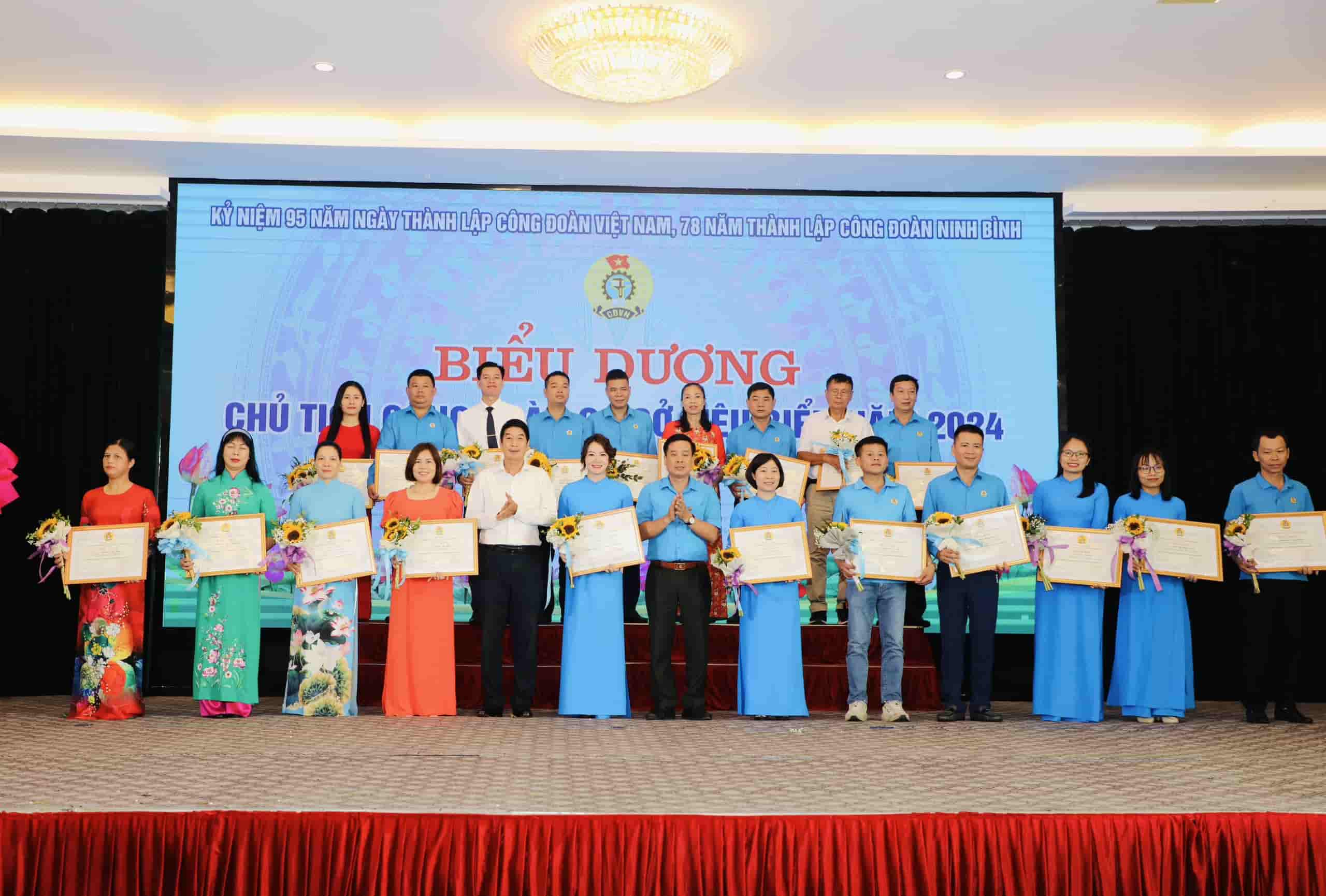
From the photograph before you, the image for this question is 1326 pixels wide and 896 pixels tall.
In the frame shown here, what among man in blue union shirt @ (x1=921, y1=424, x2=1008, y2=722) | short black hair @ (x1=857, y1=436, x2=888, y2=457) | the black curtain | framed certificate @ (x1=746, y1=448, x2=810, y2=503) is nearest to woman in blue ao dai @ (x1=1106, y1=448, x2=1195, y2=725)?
man in blue union shirt @ (x1=921, y1=424, x2=1008, y2=722)

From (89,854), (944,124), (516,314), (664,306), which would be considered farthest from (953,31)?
(89,854)

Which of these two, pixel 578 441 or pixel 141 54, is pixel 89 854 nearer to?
pixel 578 441

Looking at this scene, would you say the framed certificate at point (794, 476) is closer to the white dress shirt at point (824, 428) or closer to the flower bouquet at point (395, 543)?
the white dress shirt at point (824, 428)

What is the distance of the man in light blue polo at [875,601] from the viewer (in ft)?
20.0

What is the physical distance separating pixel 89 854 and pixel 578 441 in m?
4.00

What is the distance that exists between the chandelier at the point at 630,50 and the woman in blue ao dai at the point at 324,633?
2.31 meters

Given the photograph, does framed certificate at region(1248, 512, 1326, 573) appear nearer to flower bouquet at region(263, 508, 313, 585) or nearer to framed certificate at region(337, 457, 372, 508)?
framed certificate at region(337, 457, 372, 508)

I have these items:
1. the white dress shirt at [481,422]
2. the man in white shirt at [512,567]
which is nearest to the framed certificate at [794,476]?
the man in white shirt at [512,567]

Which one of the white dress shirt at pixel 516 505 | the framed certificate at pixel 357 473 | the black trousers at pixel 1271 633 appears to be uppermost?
the framed certificate at pixel 357 473

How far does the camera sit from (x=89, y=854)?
11.0 ft

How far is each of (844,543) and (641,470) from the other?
4.27ft

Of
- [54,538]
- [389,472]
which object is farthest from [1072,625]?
[54,538]

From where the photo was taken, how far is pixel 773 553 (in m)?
6.04

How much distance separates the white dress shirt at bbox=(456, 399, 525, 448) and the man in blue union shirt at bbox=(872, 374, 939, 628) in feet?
7.32
